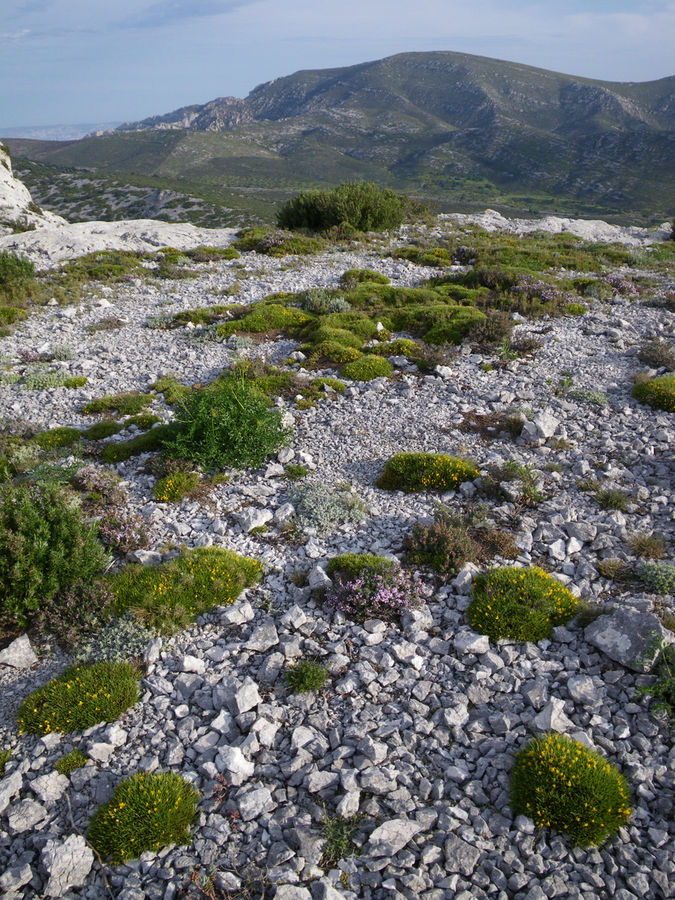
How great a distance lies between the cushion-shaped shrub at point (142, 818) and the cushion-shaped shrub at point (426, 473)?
578cm

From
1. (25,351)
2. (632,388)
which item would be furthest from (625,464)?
(25,351)

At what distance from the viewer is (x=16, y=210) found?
38250 mm

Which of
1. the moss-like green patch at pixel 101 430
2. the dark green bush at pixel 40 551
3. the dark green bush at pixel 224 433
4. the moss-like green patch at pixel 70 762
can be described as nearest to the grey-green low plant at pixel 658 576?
the dark green bush at pixel 224 433

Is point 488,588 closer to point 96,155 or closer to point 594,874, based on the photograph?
point 594,874

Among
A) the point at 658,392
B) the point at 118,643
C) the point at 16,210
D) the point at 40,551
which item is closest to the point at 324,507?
the point at 118,643

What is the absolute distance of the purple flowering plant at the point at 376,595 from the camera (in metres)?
6.63

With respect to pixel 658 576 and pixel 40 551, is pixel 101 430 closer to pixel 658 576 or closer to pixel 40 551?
pixel 40 551

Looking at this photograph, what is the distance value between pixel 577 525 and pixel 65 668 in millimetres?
7271

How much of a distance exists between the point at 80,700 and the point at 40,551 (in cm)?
201

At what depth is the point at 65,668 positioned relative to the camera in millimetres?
5992

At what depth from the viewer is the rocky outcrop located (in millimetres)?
35947

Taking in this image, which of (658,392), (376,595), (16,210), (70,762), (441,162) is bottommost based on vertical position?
(70,762)

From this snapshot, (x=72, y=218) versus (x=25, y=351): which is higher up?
(x=72, y=218)

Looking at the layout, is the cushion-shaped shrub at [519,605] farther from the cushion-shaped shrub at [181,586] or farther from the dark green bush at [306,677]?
the cushion-shaped shrub at [181,586]
